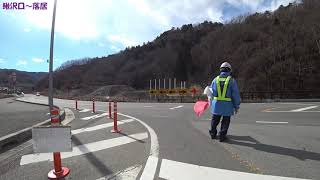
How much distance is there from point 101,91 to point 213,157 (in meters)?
88.6

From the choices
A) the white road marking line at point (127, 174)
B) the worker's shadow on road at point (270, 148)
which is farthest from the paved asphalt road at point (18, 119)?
the worker's shadow on road at point (270, 148)

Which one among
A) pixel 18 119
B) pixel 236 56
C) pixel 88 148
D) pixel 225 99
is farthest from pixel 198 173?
pixel 236 56

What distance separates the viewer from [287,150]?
339 inches

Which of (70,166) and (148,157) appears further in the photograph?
(148,157)

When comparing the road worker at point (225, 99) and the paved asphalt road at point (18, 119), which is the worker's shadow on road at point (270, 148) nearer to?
the road worker at point (225, 99)

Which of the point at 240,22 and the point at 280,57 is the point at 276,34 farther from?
the point at 240,22

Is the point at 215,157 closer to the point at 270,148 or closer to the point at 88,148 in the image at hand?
the point at 270,148

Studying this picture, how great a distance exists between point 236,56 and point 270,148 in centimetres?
7676

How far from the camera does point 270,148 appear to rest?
29.3 feet

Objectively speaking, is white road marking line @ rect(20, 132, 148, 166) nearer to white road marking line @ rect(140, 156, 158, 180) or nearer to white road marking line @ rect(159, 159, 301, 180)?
white road marking line @ rect(140, 156, 158, 180)

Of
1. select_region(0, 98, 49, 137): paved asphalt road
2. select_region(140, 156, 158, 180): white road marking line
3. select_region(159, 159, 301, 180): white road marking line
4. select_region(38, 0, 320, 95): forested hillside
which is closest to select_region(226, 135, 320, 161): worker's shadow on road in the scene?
select_region(159, 159, 301, 180): white road marking line

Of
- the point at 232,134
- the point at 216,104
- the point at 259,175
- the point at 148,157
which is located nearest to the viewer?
the point at 259,175

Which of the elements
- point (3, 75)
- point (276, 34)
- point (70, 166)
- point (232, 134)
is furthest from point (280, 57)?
point (3, 75)

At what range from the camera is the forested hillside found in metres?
63.7
